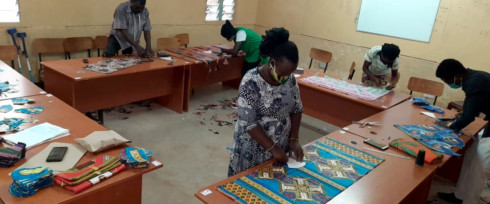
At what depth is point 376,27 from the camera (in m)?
6.17

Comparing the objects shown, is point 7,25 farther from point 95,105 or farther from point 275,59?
point 275,59

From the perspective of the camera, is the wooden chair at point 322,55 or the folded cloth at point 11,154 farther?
the wooden chair at point 322,55

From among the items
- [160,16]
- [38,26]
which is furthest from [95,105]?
[160,16]

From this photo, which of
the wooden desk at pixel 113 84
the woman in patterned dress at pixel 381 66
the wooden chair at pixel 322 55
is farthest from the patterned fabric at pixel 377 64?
the wooden desk at pixel 113 84

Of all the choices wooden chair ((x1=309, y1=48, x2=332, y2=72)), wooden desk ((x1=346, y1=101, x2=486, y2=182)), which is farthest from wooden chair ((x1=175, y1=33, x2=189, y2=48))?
wooden desk ((x1=346, y1=101, x2=486, y2=182))

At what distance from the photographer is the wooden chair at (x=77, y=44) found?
4941mm

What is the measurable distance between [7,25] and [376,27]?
5750 millimetres

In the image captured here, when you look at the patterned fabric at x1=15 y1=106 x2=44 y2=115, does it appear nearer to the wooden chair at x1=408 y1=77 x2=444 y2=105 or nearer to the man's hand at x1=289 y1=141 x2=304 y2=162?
the man's hand at x1=289 y1=141 x2=304 y2=162

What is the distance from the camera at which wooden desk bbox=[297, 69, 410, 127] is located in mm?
3773

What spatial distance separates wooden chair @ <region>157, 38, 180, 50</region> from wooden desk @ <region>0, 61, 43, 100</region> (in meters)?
2.52

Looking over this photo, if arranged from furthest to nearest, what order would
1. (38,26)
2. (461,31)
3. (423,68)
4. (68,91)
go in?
1. (423,68)
2. (461,31)
3. (38,26)
4. (68,91)

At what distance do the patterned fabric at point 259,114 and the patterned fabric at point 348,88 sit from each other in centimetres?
200

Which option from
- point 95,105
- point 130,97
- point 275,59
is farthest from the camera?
point 130,97

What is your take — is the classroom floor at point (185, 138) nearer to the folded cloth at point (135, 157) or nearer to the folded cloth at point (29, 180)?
the folded cloth at point (135, 157)
